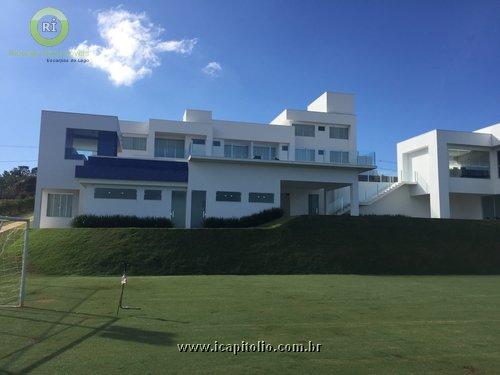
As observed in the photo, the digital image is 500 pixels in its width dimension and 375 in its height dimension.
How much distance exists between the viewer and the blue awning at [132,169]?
30594mm

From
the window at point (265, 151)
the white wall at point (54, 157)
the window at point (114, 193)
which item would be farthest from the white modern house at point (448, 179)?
the white wall at point (54, 157)

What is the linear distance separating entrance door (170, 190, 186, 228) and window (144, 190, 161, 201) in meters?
1.03

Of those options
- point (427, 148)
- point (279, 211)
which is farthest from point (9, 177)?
point (427, 148)

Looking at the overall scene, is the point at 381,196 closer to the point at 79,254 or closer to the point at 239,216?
the point at 239,216

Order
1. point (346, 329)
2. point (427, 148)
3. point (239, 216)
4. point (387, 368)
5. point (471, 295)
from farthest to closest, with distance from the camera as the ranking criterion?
1. point (427, 148)
2. point (239, 216)
3. point (471, 295)
4. point (346, 329)
5. point (387, 368)

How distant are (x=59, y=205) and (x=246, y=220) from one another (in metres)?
14.2

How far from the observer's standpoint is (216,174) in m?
31.8

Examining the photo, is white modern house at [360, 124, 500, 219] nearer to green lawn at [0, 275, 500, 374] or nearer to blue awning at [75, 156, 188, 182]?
blue awning at [75, 156, 188, 182]

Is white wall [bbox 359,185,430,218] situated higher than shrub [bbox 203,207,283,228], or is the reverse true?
white wall [bbox 359,185,430,218]

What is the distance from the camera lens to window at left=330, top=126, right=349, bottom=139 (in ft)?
148

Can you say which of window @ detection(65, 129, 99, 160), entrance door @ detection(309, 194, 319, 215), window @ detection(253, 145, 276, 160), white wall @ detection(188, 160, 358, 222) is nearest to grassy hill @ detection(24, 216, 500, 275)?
white wall @ detection(188, 160, 358, 222)

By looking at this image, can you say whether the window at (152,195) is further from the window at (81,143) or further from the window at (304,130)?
the window at (304,130)

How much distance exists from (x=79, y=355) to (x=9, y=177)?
72.2m

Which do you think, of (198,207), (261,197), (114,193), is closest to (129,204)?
(114,193)
